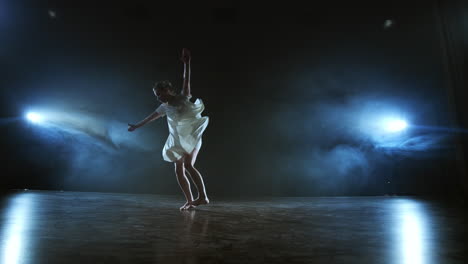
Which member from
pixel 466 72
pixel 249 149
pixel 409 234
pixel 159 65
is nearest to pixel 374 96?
pixel 466 72

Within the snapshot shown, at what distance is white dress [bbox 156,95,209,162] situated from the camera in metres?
2.50

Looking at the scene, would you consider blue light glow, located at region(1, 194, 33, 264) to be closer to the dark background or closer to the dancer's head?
the dancer's head

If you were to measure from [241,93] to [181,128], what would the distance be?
222 centimetres

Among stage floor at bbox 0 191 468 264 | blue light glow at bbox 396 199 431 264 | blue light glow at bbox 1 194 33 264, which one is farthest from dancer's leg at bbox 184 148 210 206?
blue light glow at bbox 396 199 431 264

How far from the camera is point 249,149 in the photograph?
4.55 meters

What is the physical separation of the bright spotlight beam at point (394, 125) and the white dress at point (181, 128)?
297 cm

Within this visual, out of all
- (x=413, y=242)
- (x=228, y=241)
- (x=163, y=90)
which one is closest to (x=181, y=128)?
(x=163, y=90)

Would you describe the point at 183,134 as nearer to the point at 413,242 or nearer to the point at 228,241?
the point at 228,241

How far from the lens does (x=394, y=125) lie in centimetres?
448

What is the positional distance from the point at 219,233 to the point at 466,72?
12.3 ft

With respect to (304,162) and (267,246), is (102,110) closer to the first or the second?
(304,162)

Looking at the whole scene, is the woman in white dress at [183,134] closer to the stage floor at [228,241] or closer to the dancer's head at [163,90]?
A: the dancer's head at [163,90]

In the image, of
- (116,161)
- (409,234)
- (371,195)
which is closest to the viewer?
(409,234)

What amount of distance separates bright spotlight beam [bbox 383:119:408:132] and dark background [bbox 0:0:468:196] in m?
0.12
